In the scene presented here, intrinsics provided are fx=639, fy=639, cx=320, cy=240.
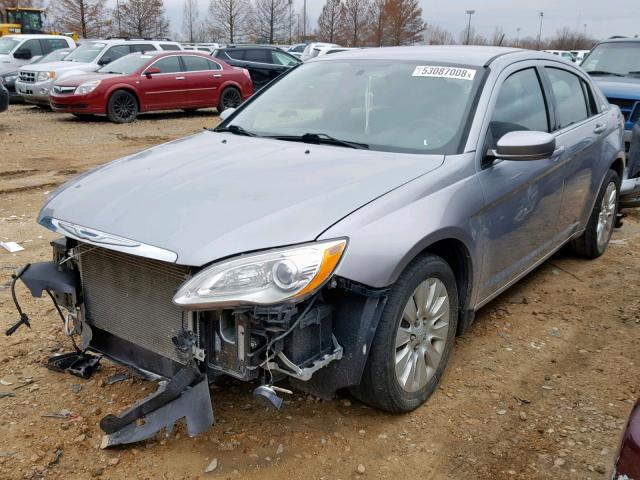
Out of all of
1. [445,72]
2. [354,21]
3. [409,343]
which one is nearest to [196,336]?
A: [409,343]

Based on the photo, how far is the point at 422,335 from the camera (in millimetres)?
3078

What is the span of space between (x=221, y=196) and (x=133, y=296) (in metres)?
0.59

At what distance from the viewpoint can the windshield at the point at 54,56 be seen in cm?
1670

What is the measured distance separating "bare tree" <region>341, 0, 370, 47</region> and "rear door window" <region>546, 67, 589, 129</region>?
5502cm

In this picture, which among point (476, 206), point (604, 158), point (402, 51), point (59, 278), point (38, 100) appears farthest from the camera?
point (38, 100)

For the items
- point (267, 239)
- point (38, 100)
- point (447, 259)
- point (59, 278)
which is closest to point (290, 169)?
point (267, 239)

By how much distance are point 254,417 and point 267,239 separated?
1.04 metres

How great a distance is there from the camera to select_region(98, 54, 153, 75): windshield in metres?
13.9

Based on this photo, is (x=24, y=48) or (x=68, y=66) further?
(x=24, y=48)

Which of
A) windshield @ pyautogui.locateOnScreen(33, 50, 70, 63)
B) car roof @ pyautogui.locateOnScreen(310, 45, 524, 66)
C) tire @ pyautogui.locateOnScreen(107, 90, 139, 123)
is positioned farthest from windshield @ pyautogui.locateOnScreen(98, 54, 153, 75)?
car roof @ pyautogui.locateOnScreen(310, 45, 524, 66)

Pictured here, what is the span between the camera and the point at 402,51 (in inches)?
166

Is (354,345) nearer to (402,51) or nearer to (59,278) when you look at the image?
(59,278)

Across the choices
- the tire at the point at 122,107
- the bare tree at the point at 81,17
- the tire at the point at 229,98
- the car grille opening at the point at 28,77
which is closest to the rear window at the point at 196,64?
the tire at the point at 229,98

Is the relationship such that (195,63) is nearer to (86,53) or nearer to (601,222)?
(86,53)
